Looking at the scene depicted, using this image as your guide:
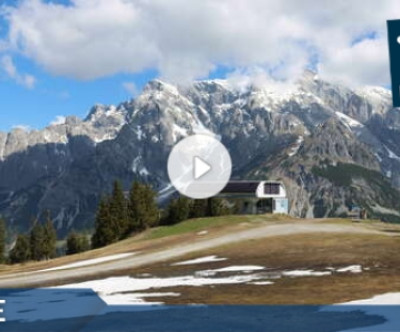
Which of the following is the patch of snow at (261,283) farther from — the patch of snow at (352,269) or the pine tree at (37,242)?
the pine tree at (37,242)

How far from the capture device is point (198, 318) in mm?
20109

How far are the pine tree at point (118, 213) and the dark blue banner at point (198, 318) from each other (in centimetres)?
7723

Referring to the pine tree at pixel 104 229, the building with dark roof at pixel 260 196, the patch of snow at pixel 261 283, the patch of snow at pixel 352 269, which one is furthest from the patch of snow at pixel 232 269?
the pine tree at pixel 104 229

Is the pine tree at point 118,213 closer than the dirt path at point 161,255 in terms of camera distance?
No

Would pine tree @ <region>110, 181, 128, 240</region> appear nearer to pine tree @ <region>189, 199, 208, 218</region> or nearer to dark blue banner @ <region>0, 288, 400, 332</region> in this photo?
pine tree @ <region>189, 199, 208, 218</region>

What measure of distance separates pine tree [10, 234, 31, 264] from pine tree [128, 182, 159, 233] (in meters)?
52.3

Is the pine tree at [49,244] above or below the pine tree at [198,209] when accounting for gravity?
below

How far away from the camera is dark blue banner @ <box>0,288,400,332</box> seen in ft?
60.5

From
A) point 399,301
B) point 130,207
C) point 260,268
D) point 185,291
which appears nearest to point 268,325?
point 399,301

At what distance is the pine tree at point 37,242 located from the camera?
141375mm

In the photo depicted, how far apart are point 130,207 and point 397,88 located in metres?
88.3

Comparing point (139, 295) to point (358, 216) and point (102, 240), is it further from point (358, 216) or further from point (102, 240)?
point (102, 240)

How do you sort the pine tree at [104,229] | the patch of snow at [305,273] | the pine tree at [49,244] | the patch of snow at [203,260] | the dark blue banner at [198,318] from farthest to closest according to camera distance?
the pine tree at [49,244], the pine tree at [104,229], the patch of snow at [203,260], the patch of snow at [305,273], the dark blue banner at [198,318]

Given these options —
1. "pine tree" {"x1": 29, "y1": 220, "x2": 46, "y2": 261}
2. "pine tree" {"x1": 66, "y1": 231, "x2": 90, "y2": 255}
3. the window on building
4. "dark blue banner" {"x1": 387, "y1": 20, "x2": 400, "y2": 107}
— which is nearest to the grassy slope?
"dark blue banner" {"x1": 387, "y1": 20, "x2": 400, "y2": 107}
